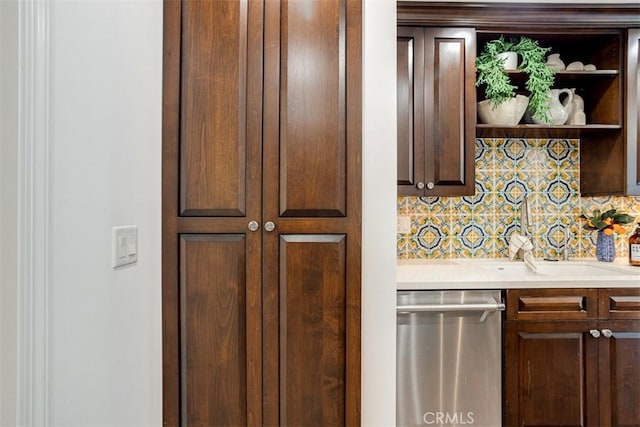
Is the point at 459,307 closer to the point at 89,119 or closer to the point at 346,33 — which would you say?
the point at 346,33

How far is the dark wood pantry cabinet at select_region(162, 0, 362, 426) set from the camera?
141 centimetres

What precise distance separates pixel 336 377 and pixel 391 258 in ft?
1.58

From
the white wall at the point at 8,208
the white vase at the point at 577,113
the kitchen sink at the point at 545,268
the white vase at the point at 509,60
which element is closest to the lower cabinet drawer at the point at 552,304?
the kitchen sink at the point at 545,268

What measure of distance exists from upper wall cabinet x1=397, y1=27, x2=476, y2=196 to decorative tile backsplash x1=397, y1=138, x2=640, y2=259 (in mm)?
388

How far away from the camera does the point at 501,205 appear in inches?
95.8

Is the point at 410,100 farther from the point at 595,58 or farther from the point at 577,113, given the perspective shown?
the point at 595,58

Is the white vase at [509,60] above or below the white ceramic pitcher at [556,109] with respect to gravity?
above

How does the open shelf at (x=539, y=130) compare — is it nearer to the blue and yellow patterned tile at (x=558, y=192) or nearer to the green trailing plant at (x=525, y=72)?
the green trailing plant at (x=525, y=72)

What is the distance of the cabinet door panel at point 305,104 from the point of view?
141 cm

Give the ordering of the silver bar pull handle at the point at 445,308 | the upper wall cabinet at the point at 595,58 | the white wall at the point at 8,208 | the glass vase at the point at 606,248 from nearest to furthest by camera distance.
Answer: the white wall at the point at 8,208
the silver bar pull handle at the point at 445,308
the upper wall cabinet at the point at 595,58
the glass vase at the point at 606,248

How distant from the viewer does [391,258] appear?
1452 mm

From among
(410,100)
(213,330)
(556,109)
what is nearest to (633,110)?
A: (556,109)

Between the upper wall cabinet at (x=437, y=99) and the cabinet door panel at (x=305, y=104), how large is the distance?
2.56 feet

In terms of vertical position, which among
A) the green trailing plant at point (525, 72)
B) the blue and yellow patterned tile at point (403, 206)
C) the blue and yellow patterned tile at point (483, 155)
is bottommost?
the blue and yellow patterned tile at point (403, 206)
